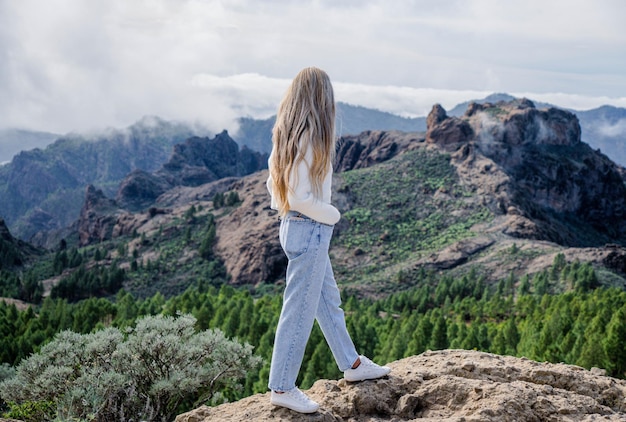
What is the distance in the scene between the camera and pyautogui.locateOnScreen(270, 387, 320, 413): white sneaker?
7.41 meters

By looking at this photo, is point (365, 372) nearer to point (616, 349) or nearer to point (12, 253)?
point (616, 349)

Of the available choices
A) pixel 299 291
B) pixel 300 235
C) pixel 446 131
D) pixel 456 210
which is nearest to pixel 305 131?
pixel 300 235

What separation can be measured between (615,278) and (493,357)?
245ft

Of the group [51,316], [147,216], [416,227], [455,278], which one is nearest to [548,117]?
[416,227]

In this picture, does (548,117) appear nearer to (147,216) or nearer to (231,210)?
(231,210)

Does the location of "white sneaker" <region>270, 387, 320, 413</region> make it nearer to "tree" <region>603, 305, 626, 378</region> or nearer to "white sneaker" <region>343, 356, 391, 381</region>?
"white sneaker" <region>343, 356, 391, 381</region>

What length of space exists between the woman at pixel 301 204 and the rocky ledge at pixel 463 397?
0.74 m

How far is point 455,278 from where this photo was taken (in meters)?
85.8

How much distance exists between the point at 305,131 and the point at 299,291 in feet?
6.78

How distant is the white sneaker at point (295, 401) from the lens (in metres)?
7.41

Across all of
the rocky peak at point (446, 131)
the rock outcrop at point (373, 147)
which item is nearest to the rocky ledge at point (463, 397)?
the rocky peak at point (446, 131)

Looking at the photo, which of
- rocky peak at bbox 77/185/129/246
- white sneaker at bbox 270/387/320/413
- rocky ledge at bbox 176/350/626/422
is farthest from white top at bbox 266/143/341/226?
rocky peak at bbox 77/185/129/246

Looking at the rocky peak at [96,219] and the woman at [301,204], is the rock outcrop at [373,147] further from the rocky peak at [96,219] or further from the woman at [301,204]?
the woman at [301,204]

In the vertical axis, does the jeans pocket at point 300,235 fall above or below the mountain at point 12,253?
above
